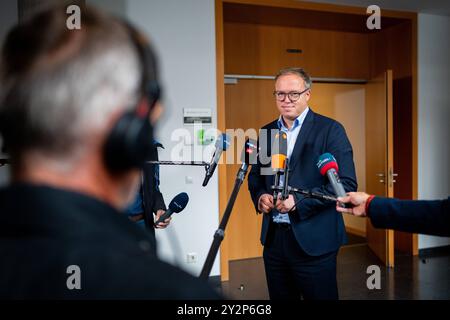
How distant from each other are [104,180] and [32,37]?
0.21 metres

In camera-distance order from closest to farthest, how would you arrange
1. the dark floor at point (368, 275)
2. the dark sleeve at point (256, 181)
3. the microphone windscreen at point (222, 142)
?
the microphone windscreen at point (222, 142), the dark sleeve at point (256, 181), the dark floor at point (368, 275)

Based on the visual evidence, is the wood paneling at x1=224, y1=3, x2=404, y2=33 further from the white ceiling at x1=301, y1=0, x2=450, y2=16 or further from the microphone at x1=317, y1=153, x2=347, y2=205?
the microphone at x1=317, y1=153, x2=347, y2=205

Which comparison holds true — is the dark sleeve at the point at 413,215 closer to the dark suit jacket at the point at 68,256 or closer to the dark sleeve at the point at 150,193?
the dark suit jacket at the point at 68,256

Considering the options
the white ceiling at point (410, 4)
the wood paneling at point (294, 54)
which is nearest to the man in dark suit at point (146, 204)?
the wood paneling at point (294, 54)

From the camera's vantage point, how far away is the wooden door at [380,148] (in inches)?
160

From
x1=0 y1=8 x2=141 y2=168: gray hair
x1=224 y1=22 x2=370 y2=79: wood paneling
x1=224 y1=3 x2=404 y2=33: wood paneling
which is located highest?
x1=224 y1=3 x2=404 y2=33: wood paneling

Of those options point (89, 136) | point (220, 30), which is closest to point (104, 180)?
point (89, 136)

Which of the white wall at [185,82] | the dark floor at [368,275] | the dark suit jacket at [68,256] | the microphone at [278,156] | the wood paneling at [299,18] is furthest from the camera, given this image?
the wood paneling at [299,18]

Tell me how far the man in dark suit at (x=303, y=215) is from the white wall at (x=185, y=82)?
1.74 metres

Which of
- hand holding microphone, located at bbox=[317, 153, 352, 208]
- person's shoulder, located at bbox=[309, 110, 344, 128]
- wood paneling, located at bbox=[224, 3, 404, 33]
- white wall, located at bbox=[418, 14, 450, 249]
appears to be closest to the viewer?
hand holding microphone, located at bbox=[317, 153, 352, 208]

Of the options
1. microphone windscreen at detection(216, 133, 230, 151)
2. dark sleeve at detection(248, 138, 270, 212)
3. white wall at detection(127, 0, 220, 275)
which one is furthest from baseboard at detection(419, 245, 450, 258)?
microphone windscreen at detection(216, 133, 230, 151)

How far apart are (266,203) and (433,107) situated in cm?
375

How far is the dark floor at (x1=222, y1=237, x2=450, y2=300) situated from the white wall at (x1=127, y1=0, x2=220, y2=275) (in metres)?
0.39

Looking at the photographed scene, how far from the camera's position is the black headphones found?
19.8 inches
